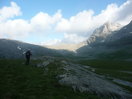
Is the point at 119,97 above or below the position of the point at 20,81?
below

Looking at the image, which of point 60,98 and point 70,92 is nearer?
point 60,98

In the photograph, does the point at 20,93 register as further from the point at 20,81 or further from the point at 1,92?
the point at 20,81

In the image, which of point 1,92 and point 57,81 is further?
point 57,81

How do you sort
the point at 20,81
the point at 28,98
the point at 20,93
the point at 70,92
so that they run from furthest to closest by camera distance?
the point at 20,81 → the point at 70,92 → the point at 20,93 → the point at 28,98

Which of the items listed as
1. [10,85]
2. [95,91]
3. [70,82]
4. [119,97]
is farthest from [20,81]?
[119,97]

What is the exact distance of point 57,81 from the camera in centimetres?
3108

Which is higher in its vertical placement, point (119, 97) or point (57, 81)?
point (57, 81)

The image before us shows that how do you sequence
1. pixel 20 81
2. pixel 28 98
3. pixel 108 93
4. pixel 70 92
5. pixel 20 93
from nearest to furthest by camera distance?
1. pixel 28 98
2. pixel 20 93
3. pixel 70 92
4. pixel 20 81
5. pixel 108 93

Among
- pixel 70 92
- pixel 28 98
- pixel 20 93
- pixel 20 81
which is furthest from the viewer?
pixel 20 81

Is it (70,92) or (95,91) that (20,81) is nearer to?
(70,92)

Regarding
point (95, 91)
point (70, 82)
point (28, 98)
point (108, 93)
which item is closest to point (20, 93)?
point (28, 98)

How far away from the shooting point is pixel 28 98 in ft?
72.9

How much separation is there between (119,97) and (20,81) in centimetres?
1818

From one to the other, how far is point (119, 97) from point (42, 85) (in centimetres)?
1546
